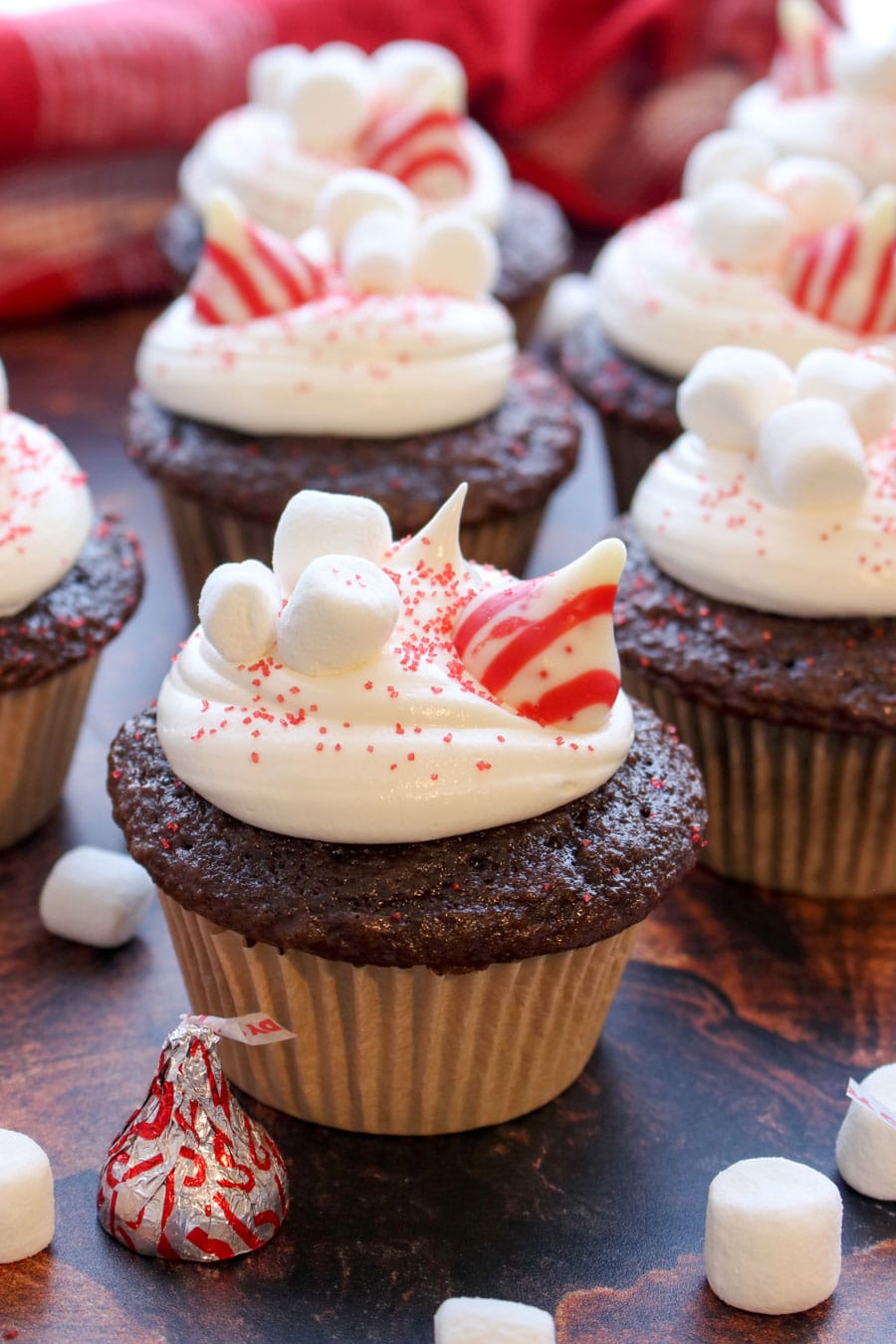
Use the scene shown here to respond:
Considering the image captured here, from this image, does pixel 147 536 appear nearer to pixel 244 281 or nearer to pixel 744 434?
pixel 244 281

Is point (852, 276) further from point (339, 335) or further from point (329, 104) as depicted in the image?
point (329, 104)

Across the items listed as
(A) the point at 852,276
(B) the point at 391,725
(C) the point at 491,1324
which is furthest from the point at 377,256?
(C) the point at 491,1324

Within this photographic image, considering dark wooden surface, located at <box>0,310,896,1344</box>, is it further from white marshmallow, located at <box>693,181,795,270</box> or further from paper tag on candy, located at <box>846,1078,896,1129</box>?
white marshmallow, located at <box>693,181,795,270</box>

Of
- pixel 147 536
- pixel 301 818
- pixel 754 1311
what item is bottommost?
pixel 147 536

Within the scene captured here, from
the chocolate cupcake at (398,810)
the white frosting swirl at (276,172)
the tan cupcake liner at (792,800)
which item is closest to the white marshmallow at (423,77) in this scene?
the white frosting swirl at (276,172)

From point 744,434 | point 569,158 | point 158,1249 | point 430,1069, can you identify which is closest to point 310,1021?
point 430,1069

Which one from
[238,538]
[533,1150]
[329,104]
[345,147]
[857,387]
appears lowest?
[533,1150]
